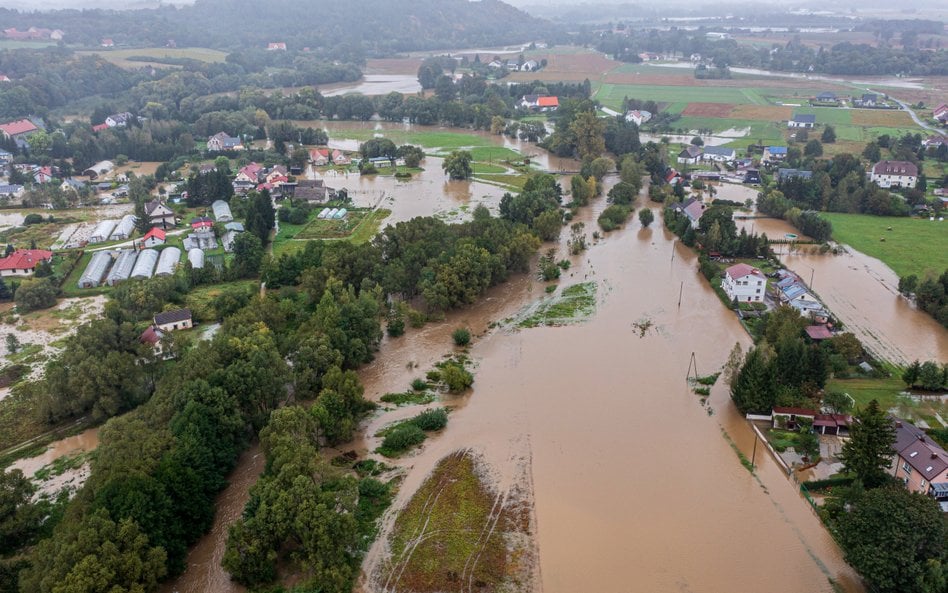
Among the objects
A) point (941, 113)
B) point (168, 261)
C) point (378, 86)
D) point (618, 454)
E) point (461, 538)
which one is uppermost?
point (941, 113)

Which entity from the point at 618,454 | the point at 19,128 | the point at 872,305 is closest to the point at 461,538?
the point at 618,454

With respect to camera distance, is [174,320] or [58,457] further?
[174,320]

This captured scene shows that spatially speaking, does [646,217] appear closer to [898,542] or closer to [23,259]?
[898,542]

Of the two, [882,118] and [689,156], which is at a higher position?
[882,118]

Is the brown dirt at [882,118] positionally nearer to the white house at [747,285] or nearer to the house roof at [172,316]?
the white house at [747,285]

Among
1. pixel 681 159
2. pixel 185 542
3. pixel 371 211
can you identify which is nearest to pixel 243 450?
pixel 185 542

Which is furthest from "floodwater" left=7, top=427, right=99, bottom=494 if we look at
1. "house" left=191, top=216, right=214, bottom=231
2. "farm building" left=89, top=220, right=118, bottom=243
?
"farm building" left=89, top=220, right=118, bottom=243
